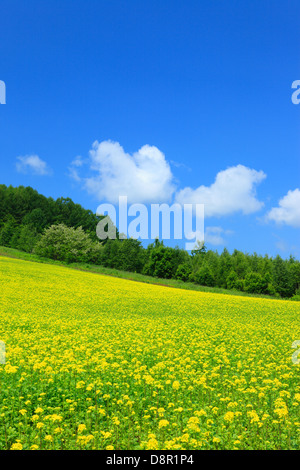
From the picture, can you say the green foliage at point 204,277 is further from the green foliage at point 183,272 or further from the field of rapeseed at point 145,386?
the field of rapeseed at point 145,386

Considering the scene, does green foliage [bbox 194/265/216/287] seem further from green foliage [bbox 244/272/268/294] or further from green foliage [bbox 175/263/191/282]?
green foliage [bbox 244/272/268/294]

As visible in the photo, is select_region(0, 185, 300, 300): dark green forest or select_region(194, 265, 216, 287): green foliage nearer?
select_region(0, 185, 300, 300): dark green forest

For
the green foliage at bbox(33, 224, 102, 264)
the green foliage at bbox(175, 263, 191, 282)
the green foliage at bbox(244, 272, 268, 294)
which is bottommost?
the green foliage at bbox(244, 272, 268, 294)

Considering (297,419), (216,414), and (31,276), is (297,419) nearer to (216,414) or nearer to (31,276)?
(216,414)

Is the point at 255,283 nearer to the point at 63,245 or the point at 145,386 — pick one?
the point at 63,245

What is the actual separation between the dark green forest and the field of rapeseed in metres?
49.5

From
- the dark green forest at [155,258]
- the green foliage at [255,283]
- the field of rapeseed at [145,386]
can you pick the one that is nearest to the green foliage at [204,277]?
the dark green forest at [155,258]

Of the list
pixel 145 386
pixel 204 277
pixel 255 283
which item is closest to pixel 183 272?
pixel 204 277

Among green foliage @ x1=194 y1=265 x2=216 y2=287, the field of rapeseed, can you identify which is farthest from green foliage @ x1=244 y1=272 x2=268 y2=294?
the field of rapeseed

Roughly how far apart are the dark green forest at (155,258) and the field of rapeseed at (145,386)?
4953 centimetres

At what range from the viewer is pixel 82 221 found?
10581cm

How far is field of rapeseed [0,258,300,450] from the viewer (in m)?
5.82
